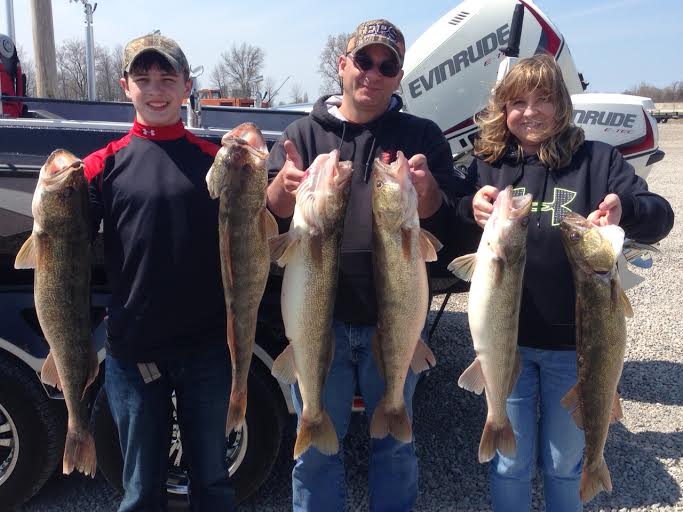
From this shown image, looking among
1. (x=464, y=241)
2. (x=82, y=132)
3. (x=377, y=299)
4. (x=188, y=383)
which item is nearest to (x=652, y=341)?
(x=464, y=241)

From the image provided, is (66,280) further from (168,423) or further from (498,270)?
(498,270)

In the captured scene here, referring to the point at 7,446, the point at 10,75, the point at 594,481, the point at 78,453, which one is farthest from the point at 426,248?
the point at 10,75

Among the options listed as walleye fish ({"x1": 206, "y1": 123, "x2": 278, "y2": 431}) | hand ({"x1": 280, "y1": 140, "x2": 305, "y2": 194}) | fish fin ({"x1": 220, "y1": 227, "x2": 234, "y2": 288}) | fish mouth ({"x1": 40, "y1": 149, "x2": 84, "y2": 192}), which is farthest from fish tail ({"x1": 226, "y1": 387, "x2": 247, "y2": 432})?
fish mouth ({"x1": 40, "y1": 149, "x2": 84, "y2": 192})

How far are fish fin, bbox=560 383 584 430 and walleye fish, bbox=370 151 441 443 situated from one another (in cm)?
62

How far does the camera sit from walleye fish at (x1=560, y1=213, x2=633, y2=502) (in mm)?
2406

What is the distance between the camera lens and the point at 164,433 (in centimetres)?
267

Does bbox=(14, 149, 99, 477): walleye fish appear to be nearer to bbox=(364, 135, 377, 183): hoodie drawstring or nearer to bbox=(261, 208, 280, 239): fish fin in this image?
bbox=(261, 208, 280, 239): fish fin

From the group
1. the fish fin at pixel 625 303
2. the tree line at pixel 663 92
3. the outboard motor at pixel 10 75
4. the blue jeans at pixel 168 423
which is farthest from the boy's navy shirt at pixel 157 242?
the tree line at pixel 663 92

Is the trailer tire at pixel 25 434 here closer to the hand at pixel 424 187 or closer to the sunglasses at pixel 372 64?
the hand at pixel 424 187

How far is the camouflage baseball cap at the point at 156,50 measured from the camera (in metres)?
2.47

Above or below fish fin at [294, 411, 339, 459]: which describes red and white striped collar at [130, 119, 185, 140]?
above

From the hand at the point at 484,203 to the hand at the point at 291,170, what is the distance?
2.63 feet

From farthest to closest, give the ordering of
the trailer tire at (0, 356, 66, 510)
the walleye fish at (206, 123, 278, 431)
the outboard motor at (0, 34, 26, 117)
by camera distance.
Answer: the outboard motor at (0, 34, 26, 117) → the trailer tire at (0, 356, 66, 510) → the walleye fish at (206, 123, 278, 431)

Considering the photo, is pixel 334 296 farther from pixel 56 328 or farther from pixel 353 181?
pixel 56 328
